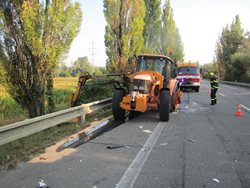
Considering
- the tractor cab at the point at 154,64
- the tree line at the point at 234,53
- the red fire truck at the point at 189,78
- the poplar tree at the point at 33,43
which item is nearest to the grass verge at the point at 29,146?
the poplar tree at the point at 33,43

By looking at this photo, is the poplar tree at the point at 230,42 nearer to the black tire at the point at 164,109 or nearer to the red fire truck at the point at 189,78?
the red fire truck at the point at 189,78

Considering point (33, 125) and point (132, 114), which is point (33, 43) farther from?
point (132, 114)

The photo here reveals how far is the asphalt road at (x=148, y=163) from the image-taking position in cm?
470

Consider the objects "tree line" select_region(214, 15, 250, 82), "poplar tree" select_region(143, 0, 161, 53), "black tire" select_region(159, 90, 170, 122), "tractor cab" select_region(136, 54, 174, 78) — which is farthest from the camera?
"tree line" select_region(214, 15, 250, 82)

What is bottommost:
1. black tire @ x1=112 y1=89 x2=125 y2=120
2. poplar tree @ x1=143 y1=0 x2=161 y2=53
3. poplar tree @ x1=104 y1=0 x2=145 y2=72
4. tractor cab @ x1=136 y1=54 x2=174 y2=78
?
black tire @ x1=112 y1=89 x2=125 y2=120

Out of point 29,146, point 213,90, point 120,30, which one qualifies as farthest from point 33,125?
point 120,30

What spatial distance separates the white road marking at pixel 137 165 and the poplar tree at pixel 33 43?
3.63m

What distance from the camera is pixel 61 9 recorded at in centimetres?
912

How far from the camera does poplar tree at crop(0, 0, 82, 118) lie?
8617mm

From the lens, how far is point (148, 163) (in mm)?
5613

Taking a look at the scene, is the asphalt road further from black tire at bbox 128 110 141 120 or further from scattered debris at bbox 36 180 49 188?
black tire at bbox 128 110 141 120

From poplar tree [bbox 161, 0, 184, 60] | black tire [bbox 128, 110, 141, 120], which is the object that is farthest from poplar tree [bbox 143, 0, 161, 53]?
black tire [bbox 128, 110, 141, 120]

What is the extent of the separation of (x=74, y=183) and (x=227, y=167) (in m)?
2.71

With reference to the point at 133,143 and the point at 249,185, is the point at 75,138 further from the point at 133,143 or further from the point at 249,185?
the point at 249,185
